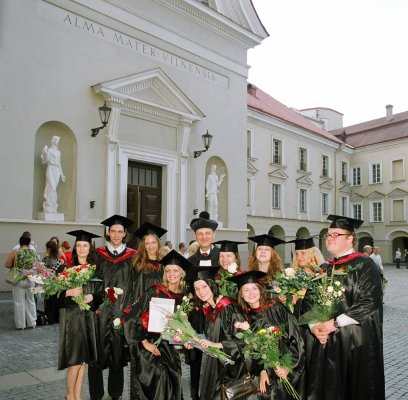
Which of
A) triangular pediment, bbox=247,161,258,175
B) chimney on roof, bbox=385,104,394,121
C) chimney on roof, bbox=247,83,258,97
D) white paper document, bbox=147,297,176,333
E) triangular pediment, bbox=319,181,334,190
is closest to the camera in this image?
white paper document, bbox=147,297,176,333

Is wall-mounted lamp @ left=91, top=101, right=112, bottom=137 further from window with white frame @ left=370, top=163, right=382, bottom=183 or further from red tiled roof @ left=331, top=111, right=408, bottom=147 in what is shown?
window with white frame @ left=370, top=163, right=382, bottom=183

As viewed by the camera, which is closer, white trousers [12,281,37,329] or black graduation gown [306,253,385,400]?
black graduation gown [306,253,385,400]

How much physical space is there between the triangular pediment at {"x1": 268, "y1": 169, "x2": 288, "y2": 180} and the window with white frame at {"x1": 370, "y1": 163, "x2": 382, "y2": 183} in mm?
12755

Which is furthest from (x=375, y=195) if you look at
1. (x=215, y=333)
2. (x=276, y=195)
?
(x=215, y=333)

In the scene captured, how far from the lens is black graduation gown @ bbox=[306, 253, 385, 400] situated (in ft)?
13.9

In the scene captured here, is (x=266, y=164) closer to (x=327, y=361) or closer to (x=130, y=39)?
(x=130, y=39)

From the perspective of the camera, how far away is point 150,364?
15.8 ft

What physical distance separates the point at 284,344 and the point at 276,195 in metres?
30.3

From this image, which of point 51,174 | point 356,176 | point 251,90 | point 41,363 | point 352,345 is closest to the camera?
point 352,345

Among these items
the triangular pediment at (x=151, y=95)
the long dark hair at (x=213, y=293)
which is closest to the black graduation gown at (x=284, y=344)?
the long dark hair at (x=213, y=293)

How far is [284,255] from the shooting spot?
3353 centimetres

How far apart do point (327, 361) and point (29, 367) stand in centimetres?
447

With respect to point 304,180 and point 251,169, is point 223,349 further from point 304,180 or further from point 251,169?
point 304,180

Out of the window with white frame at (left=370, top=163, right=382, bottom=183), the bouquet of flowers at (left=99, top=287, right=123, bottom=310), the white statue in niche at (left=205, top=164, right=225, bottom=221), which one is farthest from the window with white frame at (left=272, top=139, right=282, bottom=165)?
the bouquet of flowers at (left=99, top=287, right=123, bottom=310)
